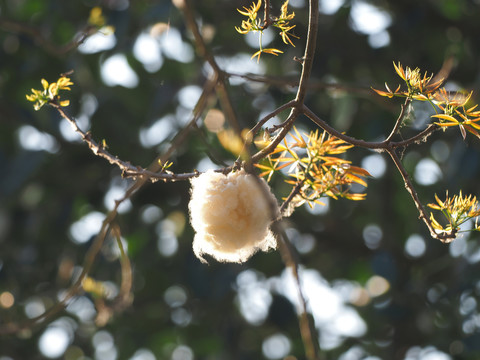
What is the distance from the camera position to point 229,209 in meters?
0.75

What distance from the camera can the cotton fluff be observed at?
0.75 metres

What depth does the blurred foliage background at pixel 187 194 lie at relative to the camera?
1928 millimetres

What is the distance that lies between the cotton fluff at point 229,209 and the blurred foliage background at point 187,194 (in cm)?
102

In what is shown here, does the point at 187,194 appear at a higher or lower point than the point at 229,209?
higher

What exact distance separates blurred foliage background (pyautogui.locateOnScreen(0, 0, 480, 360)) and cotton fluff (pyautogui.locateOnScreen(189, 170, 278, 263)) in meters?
1.02

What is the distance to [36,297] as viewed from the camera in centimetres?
251

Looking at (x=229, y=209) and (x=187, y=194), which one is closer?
(x=229, y=209)

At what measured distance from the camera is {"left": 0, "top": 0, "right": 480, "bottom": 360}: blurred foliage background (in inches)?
75.9

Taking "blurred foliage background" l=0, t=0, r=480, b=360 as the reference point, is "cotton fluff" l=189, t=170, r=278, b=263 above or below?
below

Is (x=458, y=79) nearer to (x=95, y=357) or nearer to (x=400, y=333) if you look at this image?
(x=400, y=333)

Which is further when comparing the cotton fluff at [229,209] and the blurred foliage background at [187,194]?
the blurred foliage background at [187,194]

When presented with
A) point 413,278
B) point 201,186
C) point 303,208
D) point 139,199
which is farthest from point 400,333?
point 201,186

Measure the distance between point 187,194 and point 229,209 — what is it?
1471 mm

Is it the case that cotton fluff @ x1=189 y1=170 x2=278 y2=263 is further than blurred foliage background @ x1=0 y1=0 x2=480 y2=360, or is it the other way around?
blurred foliage background @ x1=0 y1=0 x2=480 y2=360
